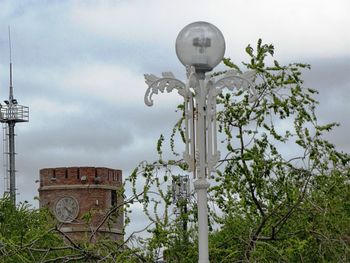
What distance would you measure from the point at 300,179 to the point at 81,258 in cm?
255

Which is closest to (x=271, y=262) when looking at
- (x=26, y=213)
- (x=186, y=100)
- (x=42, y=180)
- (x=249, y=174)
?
(x=249, y=174)

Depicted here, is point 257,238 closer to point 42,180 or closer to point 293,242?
point 293,242

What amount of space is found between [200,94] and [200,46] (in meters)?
0.37

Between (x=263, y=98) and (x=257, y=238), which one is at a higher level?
(x=263, y=98)

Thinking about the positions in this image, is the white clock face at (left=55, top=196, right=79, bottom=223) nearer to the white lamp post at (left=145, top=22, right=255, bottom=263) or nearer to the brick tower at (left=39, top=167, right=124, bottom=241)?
the brick tower at (left=39, top=167, right=124, bottom=241)

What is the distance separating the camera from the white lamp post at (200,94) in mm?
9805

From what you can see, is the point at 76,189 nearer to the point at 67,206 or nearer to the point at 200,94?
the point at 67,206

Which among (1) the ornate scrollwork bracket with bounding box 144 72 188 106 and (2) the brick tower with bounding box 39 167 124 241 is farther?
(2) the brick tower with bounding box 39 167 124 241

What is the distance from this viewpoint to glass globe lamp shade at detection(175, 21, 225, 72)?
980 centimetres

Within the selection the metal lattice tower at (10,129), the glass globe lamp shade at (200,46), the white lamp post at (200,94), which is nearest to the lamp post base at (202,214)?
the white lamp post at (200,94)

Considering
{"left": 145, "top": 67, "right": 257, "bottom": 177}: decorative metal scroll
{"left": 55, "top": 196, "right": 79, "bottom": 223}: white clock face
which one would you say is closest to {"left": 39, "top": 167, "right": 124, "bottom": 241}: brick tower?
{"left": 55, "top": 196, "right": 79, "bottom": 223}: white clock face

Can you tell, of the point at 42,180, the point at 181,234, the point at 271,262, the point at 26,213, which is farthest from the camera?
the point at 42,180

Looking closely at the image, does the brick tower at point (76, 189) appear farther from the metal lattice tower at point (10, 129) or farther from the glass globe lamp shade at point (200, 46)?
the glass globe lamp shade at point (200, 46)

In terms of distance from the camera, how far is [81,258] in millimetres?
13461
